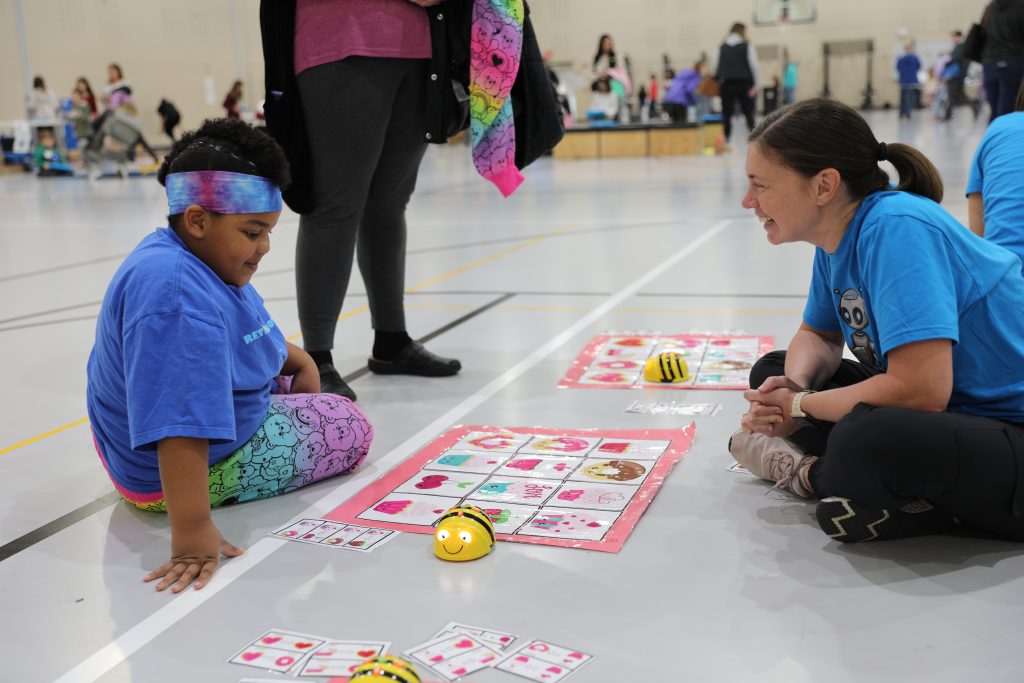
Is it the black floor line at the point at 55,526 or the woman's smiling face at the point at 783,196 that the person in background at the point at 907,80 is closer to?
the woman's smiling face at the point at 783,196

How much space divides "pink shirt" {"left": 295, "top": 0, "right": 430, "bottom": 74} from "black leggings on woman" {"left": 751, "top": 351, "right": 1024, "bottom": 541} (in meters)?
1.48

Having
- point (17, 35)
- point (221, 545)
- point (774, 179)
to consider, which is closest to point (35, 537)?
point (221, 545)

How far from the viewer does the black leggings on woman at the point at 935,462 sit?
1.47 metres

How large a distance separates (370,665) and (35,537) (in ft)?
2.95

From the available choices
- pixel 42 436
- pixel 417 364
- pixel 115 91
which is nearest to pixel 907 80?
pixel 115 91

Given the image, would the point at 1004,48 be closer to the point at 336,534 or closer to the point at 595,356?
the point at 595,356

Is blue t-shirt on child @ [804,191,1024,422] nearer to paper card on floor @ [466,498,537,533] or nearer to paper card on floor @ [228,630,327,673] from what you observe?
paper card on floor @ [466,498,537,533]

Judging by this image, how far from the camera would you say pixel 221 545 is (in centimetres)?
164

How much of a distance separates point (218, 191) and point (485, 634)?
34.0 inches

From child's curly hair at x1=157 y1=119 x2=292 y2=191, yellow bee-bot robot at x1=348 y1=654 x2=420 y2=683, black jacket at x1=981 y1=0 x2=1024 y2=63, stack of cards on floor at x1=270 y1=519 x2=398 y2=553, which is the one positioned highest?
black jacket at x1=981 y1=0 x2=1024 y2=63

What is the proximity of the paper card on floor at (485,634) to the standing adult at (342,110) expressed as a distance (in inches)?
47.7

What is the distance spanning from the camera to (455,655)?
131 cm

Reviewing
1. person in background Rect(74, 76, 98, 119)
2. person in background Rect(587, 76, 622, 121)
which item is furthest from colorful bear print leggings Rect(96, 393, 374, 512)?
person in background Rect(74, 76, 98, 119)

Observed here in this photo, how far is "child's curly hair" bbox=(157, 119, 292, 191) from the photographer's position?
170cm
